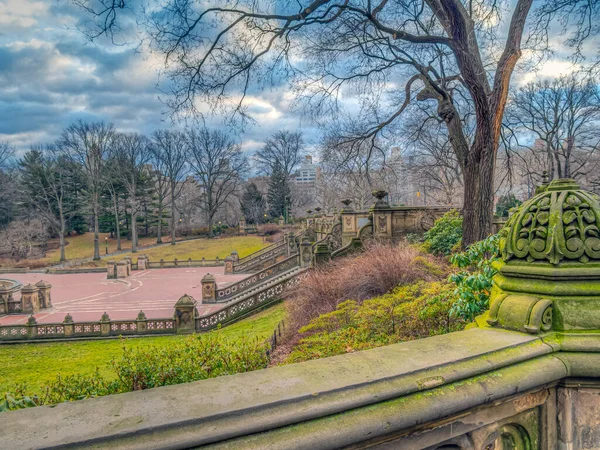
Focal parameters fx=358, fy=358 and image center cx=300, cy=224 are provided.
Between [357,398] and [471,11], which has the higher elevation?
[471,11]

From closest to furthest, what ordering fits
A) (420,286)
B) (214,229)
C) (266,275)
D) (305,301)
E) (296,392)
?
(296,392), (420,286), (305,301), (266,275), (214,229)

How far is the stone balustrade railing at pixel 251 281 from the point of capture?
2103cm

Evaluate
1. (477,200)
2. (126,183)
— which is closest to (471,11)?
(477,200)

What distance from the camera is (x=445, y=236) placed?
1302 centimetres

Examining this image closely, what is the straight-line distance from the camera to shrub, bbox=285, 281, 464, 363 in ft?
16.6

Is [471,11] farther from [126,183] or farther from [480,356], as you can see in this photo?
[126,183]

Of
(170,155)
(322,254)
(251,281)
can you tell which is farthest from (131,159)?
(322,254)

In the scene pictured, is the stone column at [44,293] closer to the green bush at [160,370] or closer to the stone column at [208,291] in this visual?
the stone column at [208,291]

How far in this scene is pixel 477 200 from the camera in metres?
9.56

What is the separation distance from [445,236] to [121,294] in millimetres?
20734

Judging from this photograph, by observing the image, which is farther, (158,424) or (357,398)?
(357,398)

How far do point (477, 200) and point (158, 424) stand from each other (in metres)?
9.95

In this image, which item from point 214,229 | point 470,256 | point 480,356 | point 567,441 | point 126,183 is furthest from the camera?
point 214,229

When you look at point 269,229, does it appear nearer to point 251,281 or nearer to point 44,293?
point 251,281
